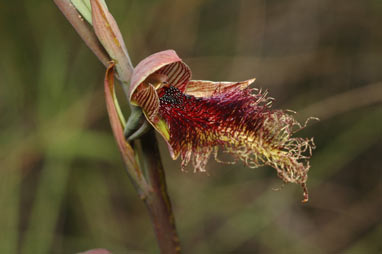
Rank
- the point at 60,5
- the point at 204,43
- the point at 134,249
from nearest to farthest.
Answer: the point at 60,5 → the point at 134,249 → the point at 204,43

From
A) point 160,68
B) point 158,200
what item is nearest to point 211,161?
point 158,200

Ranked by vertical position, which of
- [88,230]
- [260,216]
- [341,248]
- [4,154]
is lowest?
[341,248]

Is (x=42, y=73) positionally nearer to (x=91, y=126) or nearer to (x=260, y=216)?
(x=91, y=126)

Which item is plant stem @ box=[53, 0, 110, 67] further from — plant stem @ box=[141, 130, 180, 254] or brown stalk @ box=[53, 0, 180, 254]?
plant stem @ box=[141, 130, 180, 254]

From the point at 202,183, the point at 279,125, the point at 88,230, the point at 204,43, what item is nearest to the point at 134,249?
the point at 88,230

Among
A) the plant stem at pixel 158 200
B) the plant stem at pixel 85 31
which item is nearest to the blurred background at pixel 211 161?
the plant stem at pixel 158 200

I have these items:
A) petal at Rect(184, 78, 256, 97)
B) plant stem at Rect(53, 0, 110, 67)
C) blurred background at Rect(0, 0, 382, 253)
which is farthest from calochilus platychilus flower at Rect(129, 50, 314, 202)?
blurred background at Rect(0, 0, 382, 253)

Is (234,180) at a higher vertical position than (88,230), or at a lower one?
lower
